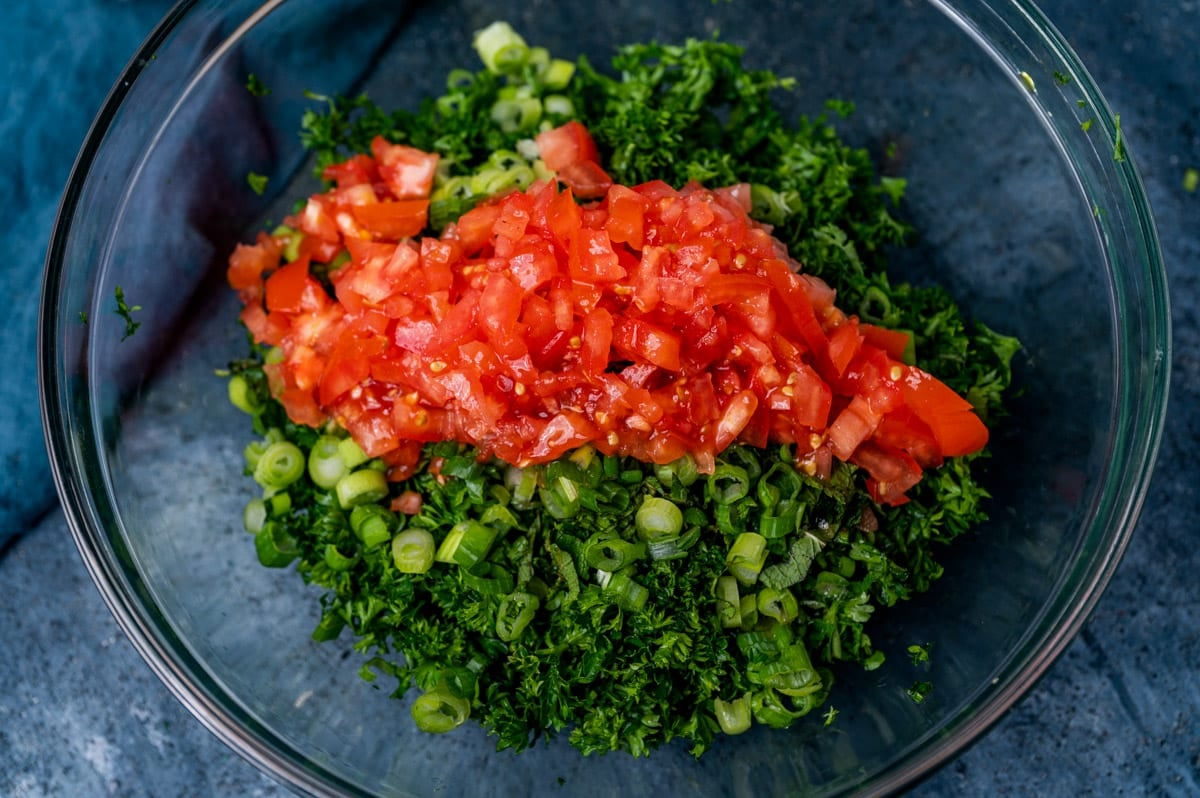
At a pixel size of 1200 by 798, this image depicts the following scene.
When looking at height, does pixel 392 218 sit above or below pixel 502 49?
below

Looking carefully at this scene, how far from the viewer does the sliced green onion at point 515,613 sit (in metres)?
2.05

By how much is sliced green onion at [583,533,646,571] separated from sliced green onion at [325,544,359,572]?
58cm

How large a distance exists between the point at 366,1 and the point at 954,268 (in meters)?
1.75

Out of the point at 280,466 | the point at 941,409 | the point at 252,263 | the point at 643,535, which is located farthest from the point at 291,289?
the point at 941,409

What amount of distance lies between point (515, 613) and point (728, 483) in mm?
525

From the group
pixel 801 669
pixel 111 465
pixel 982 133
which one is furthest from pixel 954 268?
pixel 111 465

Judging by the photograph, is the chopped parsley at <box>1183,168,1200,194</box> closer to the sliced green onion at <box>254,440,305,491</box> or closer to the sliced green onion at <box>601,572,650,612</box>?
the sliced green onion at <box>601,572,650,612</box>

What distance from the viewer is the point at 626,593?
2023 millimetres

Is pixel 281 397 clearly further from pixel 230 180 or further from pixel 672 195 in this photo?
pixel 672 195

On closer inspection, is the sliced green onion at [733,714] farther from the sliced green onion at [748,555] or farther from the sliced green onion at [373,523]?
the sliced green onion at [373,523]

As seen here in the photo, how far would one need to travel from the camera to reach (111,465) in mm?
2391

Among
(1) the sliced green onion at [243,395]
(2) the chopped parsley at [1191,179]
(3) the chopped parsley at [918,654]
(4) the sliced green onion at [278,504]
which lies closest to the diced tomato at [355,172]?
(1) the sliced green onion at [243,395]

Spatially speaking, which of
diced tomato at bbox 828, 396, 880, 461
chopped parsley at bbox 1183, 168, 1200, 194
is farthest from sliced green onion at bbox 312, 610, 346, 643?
chopped parsley at bbox 1183, 168, 1200, 194

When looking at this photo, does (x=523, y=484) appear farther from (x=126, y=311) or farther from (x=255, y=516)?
(x=126, y=311)
